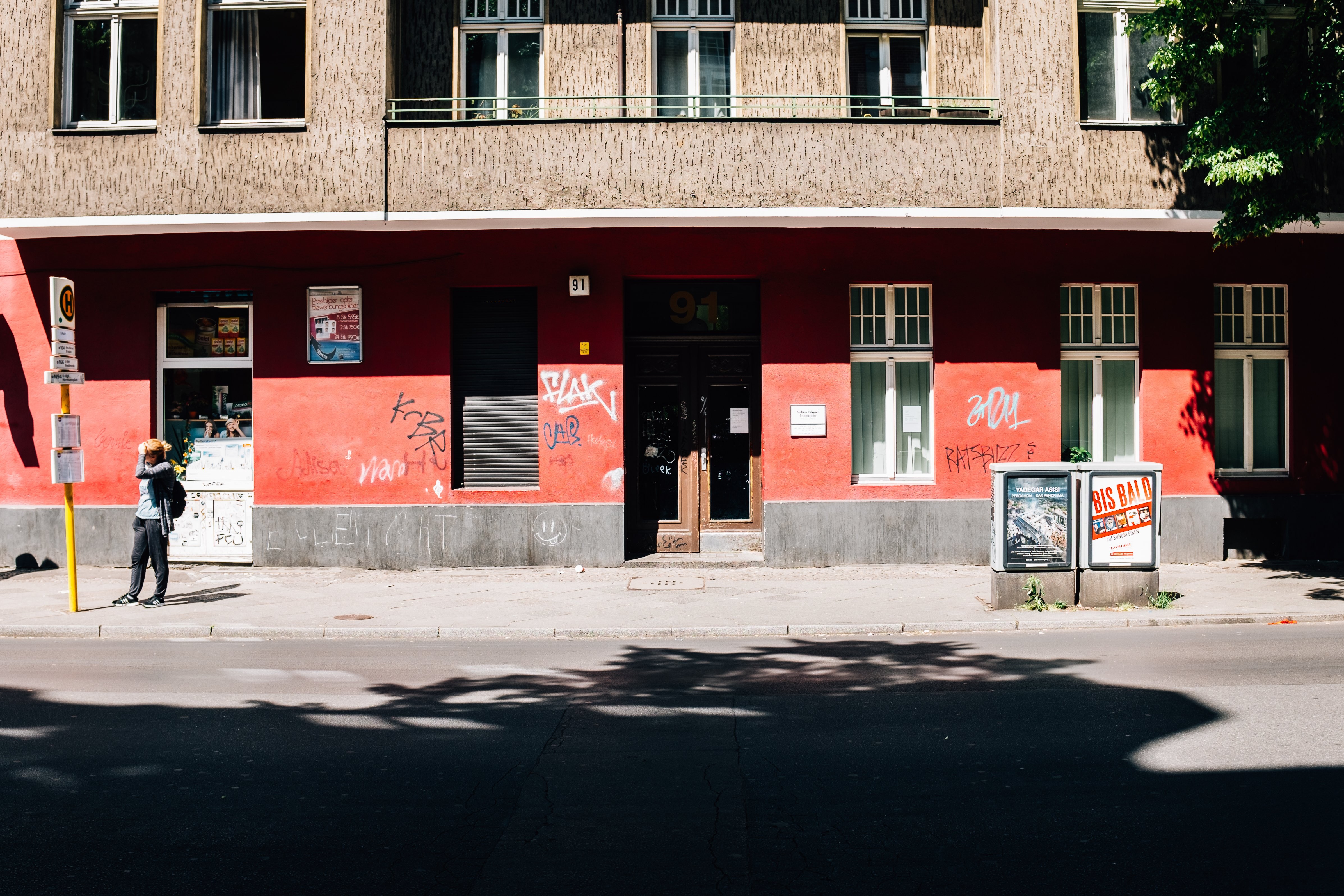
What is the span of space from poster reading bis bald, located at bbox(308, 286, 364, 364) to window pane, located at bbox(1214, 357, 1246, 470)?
11.2 m

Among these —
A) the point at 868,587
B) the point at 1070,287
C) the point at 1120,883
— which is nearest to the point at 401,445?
the point at 868,587

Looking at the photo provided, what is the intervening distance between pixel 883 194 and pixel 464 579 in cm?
675

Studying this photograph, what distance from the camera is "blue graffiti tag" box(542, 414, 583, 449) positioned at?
1400 cm

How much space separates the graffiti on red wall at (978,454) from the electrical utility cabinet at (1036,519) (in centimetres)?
341

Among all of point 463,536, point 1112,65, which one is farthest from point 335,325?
point 1112,65

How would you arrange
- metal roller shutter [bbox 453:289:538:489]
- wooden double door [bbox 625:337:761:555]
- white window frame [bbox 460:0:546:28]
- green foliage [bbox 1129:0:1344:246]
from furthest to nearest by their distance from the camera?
1. wooden double door [bbox 625:337:761:555]
2. metal roller shutter [bbox 453:289:538:489]
3. white window frame [bbox 460:0:546:28]
4. green foliage [bbox 1129:0:1344:246]

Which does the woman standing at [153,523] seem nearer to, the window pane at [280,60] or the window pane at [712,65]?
the window pane at [280,60]

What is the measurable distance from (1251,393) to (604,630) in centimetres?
973

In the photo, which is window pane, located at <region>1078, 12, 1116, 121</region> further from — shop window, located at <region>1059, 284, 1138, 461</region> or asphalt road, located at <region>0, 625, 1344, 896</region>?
asphalt road, located at <region>0, 625, 1344, 896</region>

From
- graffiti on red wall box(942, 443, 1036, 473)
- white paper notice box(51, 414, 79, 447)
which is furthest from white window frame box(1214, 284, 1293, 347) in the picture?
white paper notice box(51, 414, 79, 447)

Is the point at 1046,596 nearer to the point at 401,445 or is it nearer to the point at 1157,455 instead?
the point at 1157,455

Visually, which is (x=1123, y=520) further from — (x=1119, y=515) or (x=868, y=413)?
(x=868, y=413)

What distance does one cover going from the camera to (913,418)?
1441cm

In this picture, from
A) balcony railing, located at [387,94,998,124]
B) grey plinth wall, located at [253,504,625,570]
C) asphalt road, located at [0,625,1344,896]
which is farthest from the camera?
grey plinth wall, located at [253,504,625,570]
